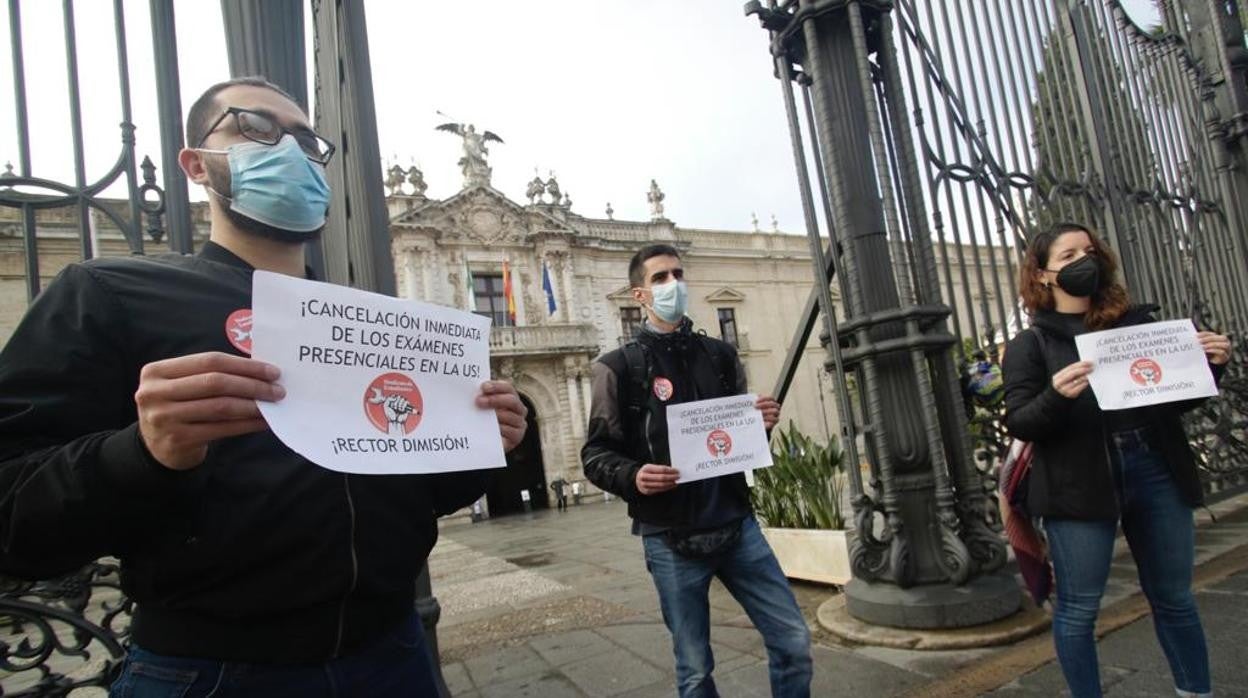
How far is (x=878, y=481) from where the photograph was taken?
3643 millimetres

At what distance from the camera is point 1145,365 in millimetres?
2209

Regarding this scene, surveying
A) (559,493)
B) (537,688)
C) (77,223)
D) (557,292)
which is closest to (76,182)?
(77,223)

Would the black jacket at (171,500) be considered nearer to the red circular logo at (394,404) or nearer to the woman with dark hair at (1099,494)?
the red circular logo at (394,404)

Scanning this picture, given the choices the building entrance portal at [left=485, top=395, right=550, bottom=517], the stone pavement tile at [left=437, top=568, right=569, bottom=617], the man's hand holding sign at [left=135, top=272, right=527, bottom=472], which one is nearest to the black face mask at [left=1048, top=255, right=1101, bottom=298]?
the man's hand holding sign at [left=135, top=272, right=527, bottom=472]

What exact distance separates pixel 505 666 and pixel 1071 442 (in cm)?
306

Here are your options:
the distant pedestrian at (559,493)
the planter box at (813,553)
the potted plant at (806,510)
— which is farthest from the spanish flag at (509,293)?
the planter box at (813,553)

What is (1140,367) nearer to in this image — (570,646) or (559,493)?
(570,646)

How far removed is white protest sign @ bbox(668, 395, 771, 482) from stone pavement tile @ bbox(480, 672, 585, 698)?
159 centimetres

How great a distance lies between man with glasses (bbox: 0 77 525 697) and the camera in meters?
1.00

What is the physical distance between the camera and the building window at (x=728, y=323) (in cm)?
2930

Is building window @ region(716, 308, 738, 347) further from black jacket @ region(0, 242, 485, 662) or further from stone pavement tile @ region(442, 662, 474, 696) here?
black jacket @ region(0, 242, 485, 662)

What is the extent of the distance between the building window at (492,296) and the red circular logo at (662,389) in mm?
23799

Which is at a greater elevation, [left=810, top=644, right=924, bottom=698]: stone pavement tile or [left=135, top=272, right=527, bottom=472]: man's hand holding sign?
[left=135, top=272, right=527, bottom=472]: man's hand holding sign

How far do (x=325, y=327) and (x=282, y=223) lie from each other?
443 millimetres
